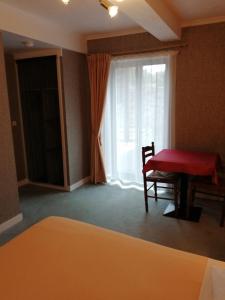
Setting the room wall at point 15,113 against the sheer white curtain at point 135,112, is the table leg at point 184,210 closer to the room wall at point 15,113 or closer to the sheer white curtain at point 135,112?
the sheer white curtain at point 135,112

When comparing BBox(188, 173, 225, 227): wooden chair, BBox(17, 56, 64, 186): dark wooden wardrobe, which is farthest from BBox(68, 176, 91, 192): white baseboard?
BBox(188, 173, 225, 227): wooden chair

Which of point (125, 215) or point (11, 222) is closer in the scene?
point (11, 222)

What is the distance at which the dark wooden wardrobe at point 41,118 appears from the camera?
390cm

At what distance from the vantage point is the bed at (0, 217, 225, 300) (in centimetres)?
115

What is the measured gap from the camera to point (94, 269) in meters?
1.31

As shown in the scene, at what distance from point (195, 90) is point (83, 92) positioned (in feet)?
5.97

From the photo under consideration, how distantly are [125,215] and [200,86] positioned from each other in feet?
6.74

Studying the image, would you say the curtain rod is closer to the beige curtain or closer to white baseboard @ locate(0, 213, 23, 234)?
the beige curtain

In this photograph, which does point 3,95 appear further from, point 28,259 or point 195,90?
point 195,90

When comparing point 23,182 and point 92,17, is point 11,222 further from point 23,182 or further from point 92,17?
point 92,17

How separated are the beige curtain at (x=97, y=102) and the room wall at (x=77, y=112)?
0.17 m

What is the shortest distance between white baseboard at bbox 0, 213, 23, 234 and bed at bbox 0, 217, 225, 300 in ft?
4.53

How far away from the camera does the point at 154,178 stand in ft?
10.1

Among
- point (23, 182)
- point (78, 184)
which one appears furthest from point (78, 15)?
point (23, 182)
